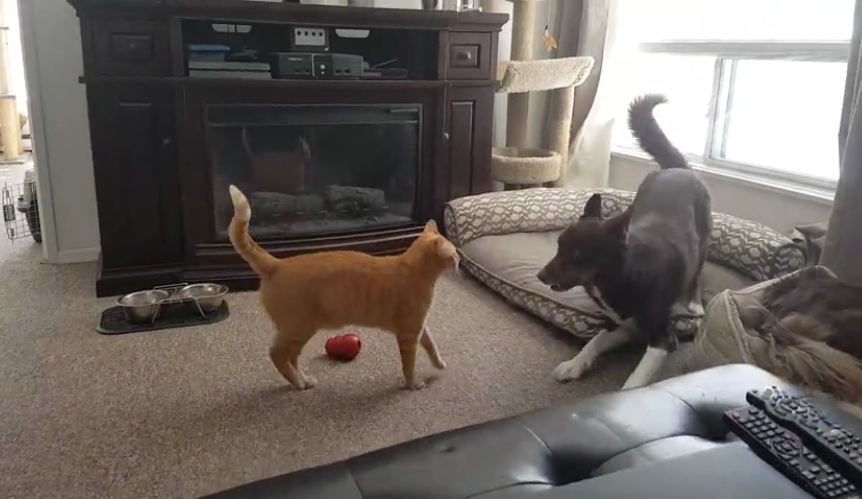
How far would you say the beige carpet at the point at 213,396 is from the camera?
5.10 ft

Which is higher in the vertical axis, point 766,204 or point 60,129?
point 60,129

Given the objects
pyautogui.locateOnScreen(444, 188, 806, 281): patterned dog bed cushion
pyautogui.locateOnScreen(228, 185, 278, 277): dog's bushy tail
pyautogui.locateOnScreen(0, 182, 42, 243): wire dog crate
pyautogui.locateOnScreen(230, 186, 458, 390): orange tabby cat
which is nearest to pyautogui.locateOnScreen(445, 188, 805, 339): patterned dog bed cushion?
pyautogui.locateOnScreen(444, 188, 806, 281): patterned dog bed cushion

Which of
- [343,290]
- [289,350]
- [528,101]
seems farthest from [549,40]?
[289,350]

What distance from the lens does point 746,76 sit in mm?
3121

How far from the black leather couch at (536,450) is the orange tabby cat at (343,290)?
28.8 inches

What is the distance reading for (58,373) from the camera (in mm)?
1972

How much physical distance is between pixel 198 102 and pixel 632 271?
1648 mm

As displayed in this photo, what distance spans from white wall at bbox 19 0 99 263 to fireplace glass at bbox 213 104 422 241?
70 centimetres

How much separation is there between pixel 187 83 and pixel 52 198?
916 millimetres

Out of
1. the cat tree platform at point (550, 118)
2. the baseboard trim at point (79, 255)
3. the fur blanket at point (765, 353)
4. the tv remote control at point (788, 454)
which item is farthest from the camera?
the cat tree platform at point (550, 118)

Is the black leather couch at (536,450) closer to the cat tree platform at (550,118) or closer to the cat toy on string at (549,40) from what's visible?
the cat tree platform at (550,118)

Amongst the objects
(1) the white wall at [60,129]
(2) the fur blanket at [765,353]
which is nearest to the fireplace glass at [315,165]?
(1) the white wall at [60,129]

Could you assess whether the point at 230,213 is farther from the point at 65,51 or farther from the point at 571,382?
the point at 571,382

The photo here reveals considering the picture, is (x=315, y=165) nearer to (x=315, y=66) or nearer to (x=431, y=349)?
(x=315, y=66)
